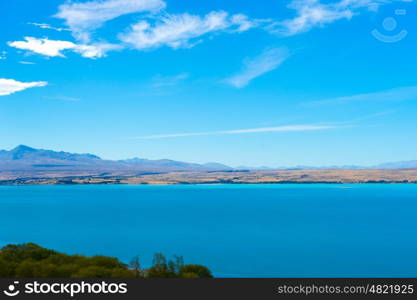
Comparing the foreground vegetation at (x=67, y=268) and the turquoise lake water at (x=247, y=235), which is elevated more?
the foreground vegetation at (x=67, y=268)

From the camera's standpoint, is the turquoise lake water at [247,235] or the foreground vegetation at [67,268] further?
the turquoise lake water at [247,235]

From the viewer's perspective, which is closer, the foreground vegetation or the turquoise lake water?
the foreground vegetation

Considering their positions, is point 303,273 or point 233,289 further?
point 303,273

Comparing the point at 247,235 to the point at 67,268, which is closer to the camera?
the point at 67,268

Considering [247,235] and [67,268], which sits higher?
[67,268]

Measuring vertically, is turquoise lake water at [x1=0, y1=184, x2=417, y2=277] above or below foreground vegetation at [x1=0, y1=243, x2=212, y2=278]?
below

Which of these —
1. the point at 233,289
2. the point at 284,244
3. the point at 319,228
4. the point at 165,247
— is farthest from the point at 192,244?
the point at 233,289

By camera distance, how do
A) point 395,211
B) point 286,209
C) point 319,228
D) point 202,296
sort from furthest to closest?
point 286,209, point 395,211, point 319,228, point 202,296

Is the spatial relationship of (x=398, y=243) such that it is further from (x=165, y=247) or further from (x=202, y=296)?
(x=202, y=296)
